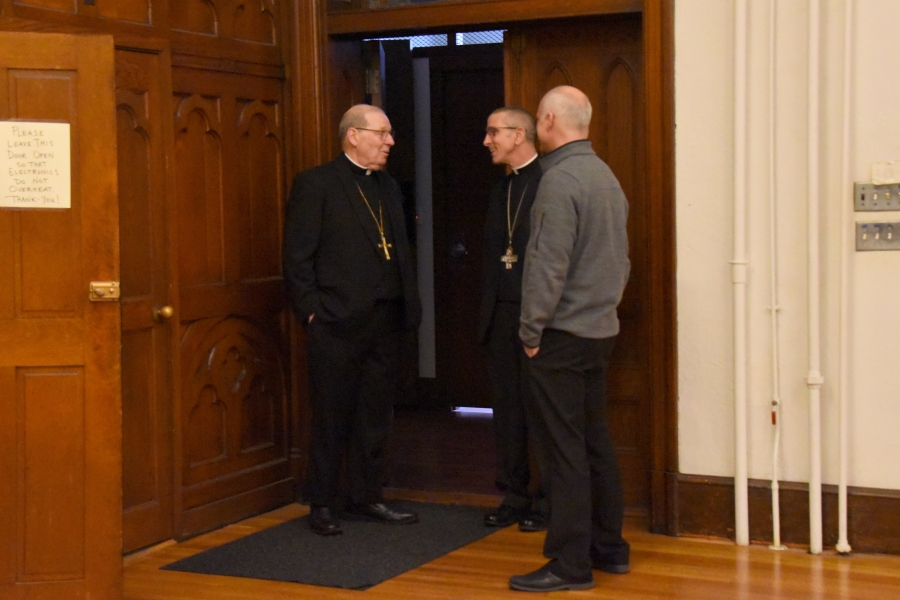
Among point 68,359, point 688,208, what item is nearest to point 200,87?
point 68,359

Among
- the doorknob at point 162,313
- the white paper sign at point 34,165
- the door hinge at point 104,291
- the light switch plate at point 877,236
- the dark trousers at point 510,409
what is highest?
the white paper sign at point 34,165

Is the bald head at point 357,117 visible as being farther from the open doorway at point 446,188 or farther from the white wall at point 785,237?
the open doorway at point 446,188

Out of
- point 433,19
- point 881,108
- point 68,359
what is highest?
point 433,19

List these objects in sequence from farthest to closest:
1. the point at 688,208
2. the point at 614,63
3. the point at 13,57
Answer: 1. the point at 614,63
2. the point at 688,208
3. the point at 13,57

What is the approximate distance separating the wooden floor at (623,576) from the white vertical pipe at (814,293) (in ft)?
0.65

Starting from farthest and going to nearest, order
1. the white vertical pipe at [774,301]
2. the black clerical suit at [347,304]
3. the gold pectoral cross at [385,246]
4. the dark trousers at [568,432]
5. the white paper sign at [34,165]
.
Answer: the gold pectoral cross at [385,246]
the black clerical suit at [347,304]
the white vertical pipe at [774,301]
the dark trousers at [568,432]
the white paper sign at [34,165]

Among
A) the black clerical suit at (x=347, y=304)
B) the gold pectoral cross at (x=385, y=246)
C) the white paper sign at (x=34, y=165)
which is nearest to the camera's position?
the white paper sign at (x=34, y=165)

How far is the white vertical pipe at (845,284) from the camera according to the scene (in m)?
4.09

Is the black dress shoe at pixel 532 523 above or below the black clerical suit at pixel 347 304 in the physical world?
below

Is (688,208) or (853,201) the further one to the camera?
(688,208)

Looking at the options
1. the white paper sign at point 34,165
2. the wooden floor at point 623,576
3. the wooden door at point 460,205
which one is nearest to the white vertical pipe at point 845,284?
the wooden floor at point 623,576

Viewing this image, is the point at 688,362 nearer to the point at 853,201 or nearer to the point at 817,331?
the point at 817,331

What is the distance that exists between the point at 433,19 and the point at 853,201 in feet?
6.19

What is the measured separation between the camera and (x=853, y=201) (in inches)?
163
